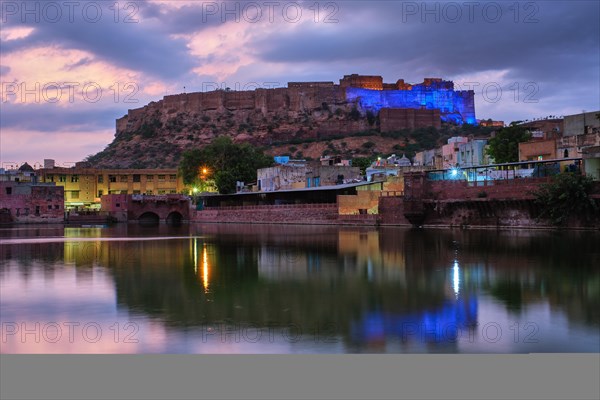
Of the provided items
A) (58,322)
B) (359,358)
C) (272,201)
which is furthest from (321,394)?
(272,201)

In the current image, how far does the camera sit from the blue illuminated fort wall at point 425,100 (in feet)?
356

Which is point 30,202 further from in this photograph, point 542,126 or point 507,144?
point 542,126

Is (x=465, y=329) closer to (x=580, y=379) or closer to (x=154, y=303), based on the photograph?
(x=580, y=379)

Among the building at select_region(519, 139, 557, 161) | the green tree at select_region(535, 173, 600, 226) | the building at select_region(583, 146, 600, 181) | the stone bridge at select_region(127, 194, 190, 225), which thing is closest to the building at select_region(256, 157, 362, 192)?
the stone bridge at select_region(127, 194, 190, 225)

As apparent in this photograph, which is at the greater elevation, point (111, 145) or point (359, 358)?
point (111, 145)

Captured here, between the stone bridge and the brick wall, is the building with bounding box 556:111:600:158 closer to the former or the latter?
the brick wall

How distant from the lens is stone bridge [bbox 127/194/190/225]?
66875 millimetres

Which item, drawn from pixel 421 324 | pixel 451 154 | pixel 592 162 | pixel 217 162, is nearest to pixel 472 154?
pixel 451 154

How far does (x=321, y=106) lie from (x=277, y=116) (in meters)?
7.09

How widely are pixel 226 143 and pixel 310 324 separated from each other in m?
59.6

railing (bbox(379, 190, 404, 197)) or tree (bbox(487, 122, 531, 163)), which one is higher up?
tree (bbox(487, 122, 531, 163))

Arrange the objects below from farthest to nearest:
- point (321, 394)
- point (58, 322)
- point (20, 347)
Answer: point (58, 322) < point (20, 347) < point (321, 394)

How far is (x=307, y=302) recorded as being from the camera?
1267 centimetres

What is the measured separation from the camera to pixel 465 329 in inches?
403
